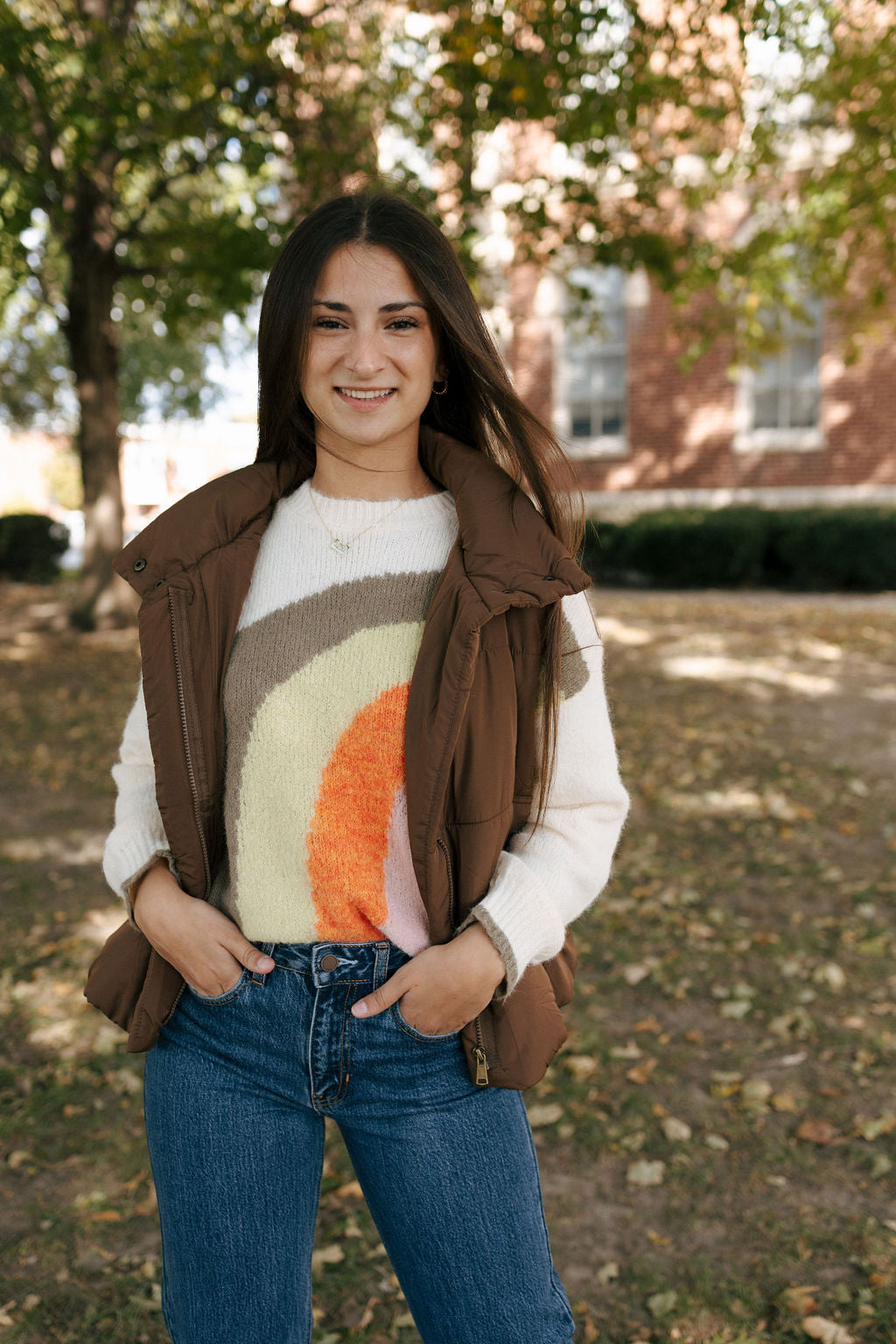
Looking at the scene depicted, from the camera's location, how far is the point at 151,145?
8.11 meters

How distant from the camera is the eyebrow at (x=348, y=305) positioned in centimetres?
178

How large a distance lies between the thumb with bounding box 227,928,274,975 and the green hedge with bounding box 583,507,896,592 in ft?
40.3

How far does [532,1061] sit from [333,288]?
1266 mm

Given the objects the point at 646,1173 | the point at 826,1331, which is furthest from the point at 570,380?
the point at 826,1331

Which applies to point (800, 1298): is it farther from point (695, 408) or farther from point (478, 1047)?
point (695, 408)

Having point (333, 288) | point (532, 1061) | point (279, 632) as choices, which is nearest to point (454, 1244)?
point (532, 1061)

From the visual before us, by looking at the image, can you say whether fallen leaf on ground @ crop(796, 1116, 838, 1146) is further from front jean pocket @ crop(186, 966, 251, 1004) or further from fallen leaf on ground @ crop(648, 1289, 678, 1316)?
front jean pocket @ crop(186, 966, 251, 1004)

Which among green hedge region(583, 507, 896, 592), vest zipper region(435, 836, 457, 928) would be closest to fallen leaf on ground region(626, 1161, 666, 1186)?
vest zipper region(435, 836, 457, 928)

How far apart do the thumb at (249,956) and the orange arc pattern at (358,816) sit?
9 centimetres

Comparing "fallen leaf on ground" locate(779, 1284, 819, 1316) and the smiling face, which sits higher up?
the smiling face

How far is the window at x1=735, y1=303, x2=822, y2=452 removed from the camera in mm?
16578

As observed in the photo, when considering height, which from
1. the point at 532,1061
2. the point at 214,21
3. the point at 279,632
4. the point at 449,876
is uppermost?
the point at 214,21

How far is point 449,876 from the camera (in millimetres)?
1647

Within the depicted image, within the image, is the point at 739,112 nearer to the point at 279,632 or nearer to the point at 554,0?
the point at 554,0
